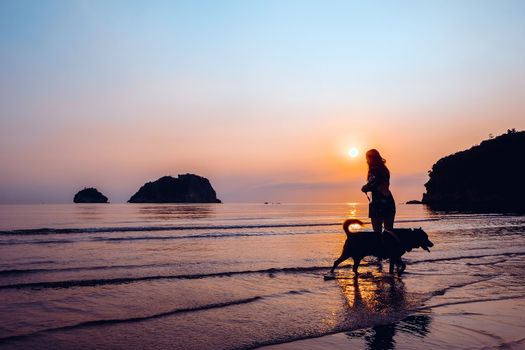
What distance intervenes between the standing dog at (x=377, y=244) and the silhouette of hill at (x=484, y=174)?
95.6m

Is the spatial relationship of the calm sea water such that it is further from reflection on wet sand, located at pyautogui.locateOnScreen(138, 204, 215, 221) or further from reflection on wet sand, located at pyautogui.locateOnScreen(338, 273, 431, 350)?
reflection on wet sand, located at pyautogui.locateOnScreen(138, 204, 215, 221)

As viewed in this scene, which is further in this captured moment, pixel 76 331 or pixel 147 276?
pixel 147 276

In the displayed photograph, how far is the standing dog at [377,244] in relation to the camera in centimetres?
816

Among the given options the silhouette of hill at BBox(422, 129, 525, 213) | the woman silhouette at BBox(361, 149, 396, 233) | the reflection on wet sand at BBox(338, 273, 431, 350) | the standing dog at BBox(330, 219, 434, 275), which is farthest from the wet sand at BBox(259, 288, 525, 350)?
the silhouette of hill at BBox(422, 129, 525, 213)

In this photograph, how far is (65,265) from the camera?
1016cm

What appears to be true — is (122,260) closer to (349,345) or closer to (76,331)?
(76,331)

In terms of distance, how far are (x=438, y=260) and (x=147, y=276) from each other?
25.4ft

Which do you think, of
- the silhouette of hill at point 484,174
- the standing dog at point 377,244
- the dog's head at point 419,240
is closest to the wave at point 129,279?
the standing dog at point 377,244

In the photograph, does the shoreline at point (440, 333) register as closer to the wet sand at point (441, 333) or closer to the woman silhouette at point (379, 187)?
the wet sand at point (441, 333)

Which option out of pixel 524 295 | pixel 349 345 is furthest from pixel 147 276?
pixel 524 295

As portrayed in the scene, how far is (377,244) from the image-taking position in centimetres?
Result: 823

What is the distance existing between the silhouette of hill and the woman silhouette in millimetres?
95091

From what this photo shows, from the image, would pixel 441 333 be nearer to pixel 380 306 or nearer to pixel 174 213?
pixel 380 306

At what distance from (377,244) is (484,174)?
111 metres
